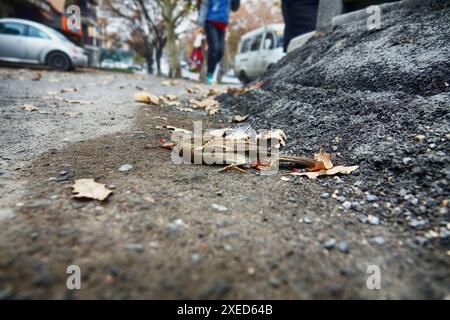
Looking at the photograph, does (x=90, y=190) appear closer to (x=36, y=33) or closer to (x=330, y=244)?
(x=330, y=244)

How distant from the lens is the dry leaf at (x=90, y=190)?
1.14 metres

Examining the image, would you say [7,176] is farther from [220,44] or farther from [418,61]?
[220,44]

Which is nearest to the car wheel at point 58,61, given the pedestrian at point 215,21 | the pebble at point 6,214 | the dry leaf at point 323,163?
the pedestrian at point 215,21

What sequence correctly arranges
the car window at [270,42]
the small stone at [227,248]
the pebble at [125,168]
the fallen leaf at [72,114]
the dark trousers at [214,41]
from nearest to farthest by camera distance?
the small stone at [227,248]
the pebble at [125,168]
the fallen leaf at [72,114]
the dark trousers at [214,41]
the car window at [270,42]

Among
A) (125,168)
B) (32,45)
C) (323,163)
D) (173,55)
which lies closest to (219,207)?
(125,168)

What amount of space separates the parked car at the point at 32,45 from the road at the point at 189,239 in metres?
8.54

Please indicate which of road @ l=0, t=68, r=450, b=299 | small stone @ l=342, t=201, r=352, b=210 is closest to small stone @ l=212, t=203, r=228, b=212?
road @ l=0, t=68, r=450, b=299

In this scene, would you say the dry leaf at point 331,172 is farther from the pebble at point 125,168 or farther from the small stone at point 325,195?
the pebble at point 125,168

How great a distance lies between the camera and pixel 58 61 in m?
8.69

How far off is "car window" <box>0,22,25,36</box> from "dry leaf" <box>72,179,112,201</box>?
31.8 feet

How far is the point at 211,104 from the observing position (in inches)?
138
